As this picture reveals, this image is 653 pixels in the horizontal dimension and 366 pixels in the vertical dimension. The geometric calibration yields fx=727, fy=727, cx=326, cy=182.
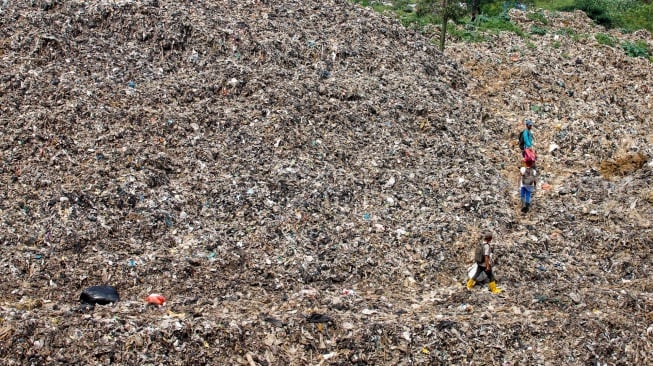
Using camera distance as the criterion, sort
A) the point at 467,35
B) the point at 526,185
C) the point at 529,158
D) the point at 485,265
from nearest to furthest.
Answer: the point at 485,265 < the point at 526,185 < the point at 529,158 < the point at 467,35

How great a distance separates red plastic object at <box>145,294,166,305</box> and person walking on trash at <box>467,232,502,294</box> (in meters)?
3.55

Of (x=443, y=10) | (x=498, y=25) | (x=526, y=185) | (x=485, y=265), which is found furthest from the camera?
(x=498, y=25)

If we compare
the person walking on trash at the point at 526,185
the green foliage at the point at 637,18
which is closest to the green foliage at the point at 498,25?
the green foliage at the point at 637,18

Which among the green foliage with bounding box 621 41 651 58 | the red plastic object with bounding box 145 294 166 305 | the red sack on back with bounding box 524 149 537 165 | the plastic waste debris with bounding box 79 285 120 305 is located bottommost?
the red plastic object with bounding box 145 294 166 305

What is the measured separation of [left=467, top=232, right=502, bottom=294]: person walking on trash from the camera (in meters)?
8.50

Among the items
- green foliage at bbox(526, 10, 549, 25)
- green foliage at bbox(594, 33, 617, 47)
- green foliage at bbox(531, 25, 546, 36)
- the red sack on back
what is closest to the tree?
green foliage at bbox(526, 10, 549, 25)

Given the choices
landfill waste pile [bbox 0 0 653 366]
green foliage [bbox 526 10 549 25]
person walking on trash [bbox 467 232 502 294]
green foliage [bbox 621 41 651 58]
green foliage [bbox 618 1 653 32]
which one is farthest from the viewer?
green foliage [bbox 618 1 653 32]

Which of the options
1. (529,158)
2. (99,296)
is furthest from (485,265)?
(99,296)

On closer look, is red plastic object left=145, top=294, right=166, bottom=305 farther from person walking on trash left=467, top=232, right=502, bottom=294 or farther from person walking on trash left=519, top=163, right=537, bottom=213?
person walking on trash left=519, top=163, right=537, bottom=213

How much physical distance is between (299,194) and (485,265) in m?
2.64

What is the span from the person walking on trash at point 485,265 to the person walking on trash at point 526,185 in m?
1.77

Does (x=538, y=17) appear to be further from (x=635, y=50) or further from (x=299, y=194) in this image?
(x=299, y=194)

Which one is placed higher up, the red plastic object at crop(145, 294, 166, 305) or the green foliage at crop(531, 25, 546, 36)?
the green foliage at crop(531, 25, 546, 36)

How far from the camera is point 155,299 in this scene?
25.6 ft
